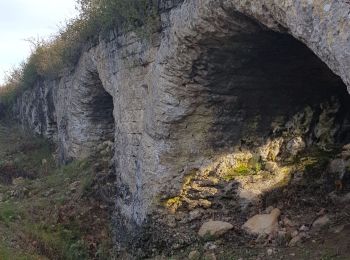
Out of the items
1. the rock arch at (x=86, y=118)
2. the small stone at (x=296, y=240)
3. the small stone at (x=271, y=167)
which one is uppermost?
the rock arch at (x=86, y=118)

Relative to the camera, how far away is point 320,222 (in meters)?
4.75

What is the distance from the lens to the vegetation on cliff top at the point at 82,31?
19.9 feet

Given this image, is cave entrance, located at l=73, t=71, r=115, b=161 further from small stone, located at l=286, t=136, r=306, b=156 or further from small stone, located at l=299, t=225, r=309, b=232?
small stone, located at l=299, t=225, r=309, b=232

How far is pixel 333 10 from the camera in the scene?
10.4ft

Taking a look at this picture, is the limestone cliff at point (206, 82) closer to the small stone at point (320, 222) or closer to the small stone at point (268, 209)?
the small stone at point (268, 209)

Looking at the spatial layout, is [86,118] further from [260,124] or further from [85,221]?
[260,124]

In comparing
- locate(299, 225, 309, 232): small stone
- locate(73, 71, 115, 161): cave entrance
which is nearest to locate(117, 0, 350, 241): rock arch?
locate(299, 225, 309, 232): small stone

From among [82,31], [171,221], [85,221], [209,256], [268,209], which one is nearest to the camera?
[209,256]

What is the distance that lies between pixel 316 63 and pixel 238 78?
83 centimetres

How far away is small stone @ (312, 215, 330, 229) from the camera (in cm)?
472

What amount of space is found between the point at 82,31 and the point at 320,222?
5.66 meters

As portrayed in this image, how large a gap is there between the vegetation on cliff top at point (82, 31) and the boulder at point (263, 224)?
2524 mm

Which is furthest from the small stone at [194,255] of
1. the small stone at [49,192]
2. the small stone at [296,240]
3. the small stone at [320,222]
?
the small stone at [49,192]

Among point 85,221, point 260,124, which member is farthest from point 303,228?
point 85,221
